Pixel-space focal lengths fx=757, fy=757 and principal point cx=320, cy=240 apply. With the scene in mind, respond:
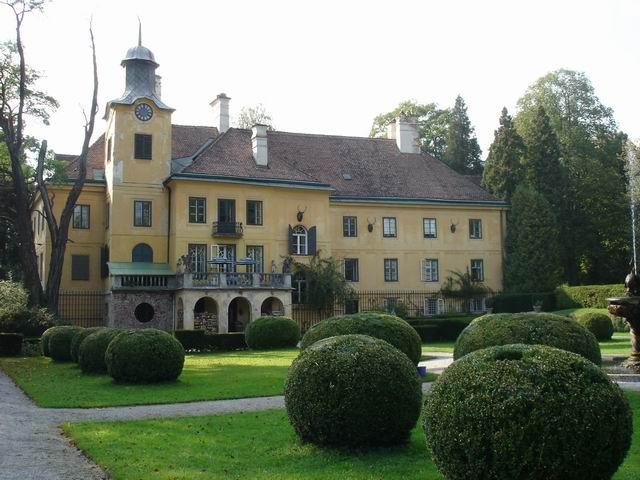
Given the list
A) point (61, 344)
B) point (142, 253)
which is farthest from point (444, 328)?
point (142, 253)

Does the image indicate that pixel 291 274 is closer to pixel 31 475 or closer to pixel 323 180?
pixel 323 180

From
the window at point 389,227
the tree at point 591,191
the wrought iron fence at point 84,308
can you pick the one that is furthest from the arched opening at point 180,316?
the tree at point 591,191

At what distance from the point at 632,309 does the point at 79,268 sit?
31777 mm

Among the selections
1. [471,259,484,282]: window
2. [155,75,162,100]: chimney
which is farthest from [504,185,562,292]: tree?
Answer: [155,75,162,100]: chimney

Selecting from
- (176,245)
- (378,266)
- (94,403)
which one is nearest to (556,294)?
(378,266)

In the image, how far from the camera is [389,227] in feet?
153

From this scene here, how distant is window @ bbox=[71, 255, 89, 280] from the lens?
41.7 metres

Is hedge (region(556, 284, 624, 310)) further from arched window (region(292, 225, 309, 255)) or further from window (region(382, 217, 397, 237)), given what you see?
arched window (region(292, 225, 309, 255))

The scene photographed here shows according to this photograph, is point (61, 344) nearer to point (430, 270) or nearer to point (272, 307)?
point (272, 307)

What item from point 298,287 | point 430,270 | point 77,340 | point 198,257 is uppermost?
point 198,257

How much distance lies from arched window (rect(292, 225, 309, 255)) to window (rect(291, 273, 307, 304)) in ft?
4.40

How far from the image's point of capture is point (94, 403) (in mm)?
15586

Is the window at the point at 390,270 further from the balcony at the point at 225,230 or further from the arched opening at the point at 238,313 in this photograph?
the balcony at the point at 225,230

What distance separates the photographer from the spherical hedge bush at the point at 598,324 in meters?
29.8
